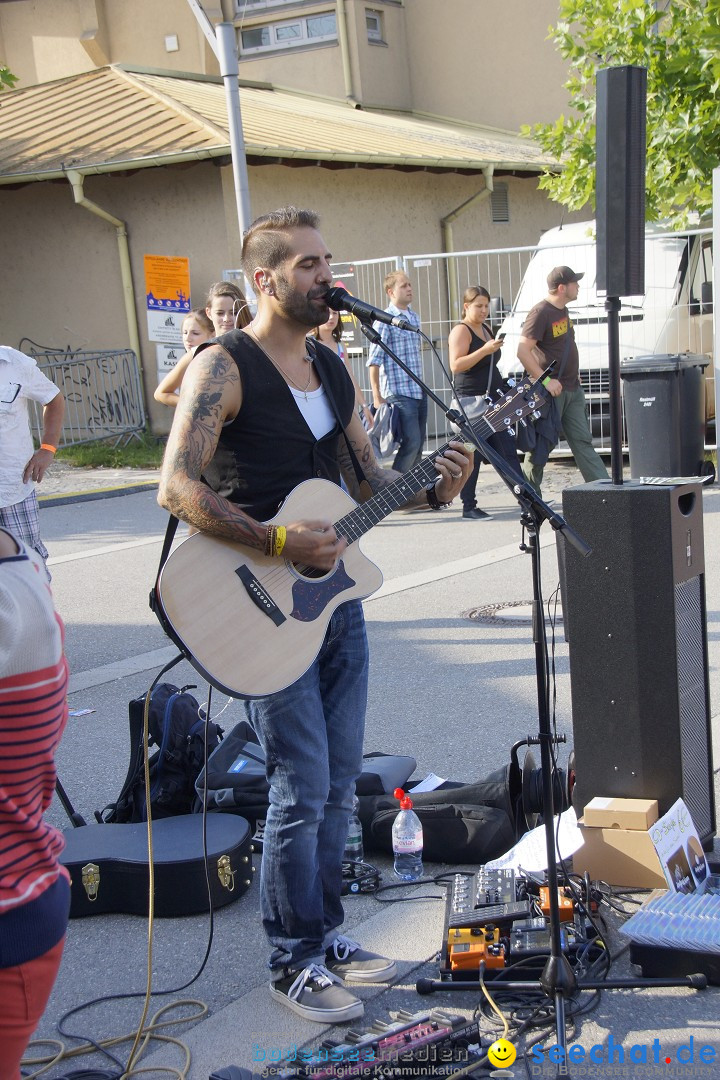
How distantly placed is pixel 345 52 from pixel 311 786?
869 inches

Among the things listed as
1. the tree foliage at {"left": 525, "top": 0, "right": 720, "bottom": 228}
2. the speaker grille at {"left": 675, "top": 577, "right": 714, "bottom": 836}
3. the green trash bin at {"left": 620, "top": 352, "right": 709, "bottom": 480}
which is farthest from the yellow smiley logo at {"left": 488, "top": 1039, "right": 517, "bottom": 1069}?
the tree foliage at {"left": 525, "top": 0, "right": 720, "bottom": 228}

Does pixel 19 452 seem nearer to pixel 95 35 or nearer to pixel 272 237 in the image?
pixel 272 237

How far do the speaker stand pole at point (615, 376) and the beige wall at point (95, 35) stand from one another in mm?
21404

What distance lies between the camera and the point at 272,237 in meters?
3.18

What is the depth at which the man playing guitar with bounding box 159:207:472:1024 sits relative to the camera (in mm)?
3092

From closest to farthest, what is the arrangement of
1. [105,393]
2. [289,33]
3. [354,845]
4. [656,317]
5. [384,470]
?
[384,470]
[354,845]
[656,317]
[105,393]
[289,33]

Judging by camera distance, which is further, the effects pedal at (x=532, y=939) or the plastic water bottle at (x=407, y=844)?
the plastic water bottle at (x=407, y=844)

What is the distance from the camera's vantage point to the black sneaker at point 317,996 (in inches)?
121

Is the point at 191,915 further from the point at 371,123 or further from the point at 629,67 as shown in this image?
the point at 371,123

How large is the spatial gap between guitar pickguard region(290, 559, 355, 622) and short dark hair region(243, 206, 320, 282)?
2.80 feet

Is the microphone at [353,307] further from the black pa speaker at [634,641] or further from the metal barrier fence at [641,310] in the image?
the metal barrier fence at [641,310]

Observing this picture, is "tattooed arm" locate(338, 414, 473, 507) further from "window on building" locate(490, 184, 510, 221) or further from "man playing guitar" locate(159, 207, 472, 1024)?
"window on building" locate(490, 184, 510, 221)

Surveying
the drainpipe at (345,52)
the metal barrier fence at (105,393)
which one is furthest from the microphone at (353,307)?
the drainpipe at (345,52)

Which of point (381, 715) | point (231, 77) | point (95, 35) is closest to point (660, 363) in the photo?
point (231, 77)
